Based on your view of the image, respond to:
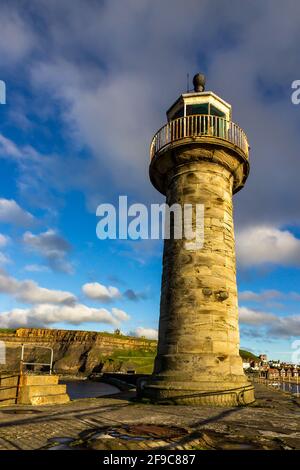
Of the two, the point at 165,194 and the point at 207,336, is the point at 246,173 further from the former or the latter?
the point at 207,336

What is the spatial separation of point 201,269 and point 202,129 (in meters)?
6.27

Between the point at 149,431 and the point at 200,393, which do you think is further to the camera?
the point at 200,393

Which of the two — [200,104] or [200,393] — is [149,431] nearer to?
[200,393]

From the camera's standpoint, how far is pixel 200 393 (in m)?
13.3

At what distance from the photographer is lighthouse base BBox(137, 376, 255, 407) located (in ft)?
43.6

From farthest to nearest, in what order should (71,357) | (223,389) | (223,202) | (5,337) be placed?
(5,337)
(71,357)
(223,202)
(223,389)

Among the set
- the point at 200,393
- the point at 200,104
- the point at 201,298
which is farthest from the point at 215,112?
the point at 200,393

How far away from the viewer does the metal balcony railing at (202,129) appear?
16375 mm

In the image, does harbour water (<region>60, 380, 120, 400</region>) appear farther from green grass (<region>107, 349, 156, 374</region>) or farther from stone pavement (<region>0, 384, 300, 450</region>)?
stone pavement (<region>0, 384, 300, 450</region>)

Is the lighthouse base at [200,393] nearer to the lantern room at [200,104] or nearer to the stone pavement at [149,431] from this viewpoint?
the stone pavement at [149,431]

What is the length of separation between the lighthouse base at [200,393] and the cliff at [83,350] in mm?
60634

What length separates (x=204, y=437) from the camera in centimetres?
672

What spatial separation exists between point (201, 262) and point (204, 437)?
9.01m
